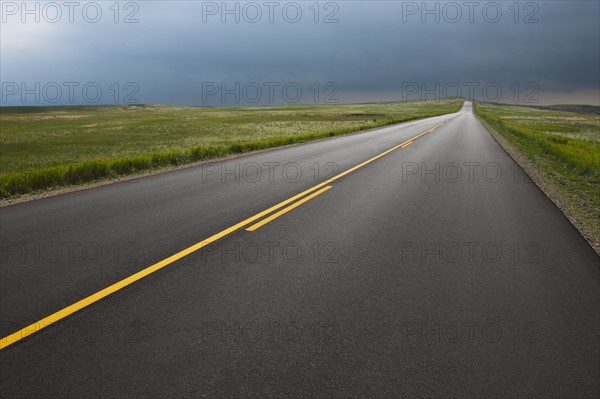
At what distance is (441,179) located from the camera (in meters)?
10.7

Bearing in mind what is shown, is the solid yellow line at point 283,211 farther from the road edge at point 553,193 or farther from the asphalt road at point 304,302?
the road edge at point 553,193

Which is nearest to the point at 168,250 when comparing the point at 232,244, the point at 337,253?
the point at 232,244

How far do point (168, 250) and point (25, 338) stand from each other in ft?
6.82

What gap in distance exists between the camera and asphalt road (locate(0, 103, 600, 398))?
2695mm

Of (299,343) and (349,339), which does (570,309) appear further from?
(299,343)

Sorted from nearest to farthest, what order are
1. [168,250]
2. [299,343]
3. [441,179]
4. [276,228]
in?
[299,343], [168,250], [276,228], [441,179]

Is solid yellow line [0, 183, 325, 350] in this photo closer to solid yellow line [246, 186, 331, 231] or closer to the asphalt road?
the asphalt road

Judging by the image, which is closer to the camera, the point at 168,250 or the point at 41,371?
the point at 41,371

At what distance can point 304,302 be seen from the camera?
3.73m

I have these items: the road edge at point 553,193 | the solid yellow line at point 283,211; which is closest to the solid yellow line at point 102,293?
the solid yellow line at point 283,211

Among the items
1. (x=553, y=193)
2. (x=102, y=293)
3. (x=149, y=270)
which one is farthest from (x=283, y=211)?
(x=553, y=193)

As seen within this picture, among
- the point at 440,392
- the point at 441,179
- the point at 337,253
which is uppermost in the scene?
the point at 441,179

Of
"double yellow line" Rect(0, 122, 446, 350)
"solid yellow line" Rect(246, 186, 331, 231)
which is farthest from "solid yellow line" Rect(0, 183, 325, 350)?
"solid yellow line" Rect(246, 186, 331, 231)

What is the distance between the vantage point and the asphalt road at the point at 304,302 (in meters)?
2.70
